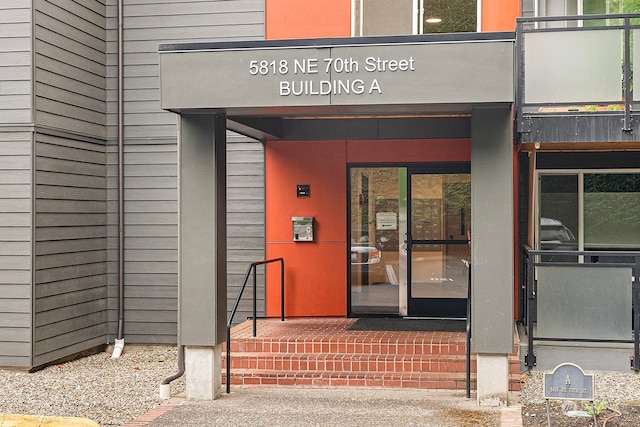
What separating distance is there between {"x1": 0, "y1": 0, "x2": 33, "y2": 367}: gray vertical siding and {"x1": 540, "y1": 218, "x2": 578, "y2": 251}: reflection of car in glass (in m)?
6.39

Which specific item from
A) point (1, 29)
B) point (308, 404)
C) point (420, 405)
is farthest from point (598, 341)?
point (1, 29)

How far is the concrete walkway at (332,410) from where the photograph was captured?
23.1 feet

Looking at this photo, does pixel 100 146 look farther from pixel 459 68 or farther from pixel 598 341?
pixel 598 341

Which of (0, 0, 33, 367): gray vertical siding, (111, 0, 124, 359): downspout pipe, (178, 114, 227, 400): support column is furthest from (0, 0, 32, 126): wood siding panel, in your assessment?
(178, 114, 227, 400): support column

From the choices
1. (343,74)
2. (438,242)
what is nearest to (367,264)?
(438,242)

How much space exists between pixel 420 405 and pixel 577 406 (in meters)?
1.40

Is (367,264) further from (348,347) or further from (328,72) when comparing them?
(328,72)

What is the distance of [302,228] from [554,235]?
329 centimetres

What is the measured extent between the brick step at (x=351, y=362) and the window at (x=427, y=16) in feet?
14.1

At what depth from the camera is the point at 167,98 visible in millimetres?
7457

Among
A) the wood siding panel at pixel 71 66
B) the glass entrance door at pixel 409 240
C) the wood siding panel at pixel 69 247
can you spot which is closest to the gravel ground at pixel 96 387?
the wood siding panel at pixel 69 247

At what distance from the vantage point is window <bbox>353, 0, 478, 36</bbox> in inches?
412

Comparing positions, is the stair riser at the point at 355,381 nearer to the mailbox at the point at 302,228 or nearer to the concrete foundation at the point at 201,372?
the concrete foundation at the point at 201,372

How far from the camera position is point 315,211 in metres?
11.0
